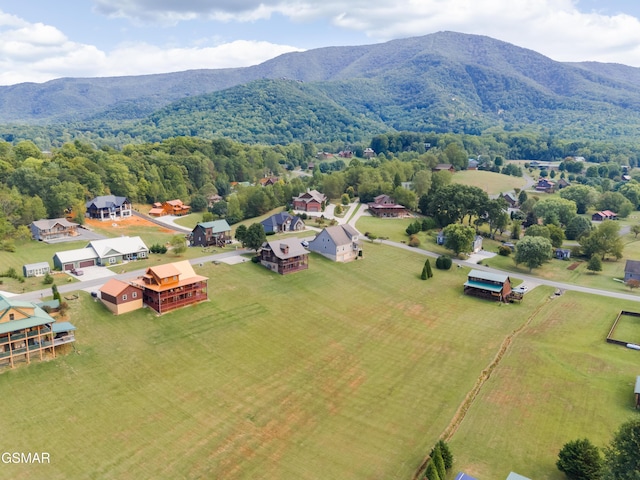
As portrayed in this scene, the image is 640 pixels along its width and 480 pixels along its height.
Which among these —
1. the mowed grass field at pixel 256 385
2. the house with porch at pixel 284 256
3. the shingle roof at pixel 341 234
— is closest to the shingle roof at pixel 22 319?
the mowed grass field at pixel 256 385

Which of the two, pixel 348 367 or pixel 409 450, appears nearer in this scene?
pixel 409 450

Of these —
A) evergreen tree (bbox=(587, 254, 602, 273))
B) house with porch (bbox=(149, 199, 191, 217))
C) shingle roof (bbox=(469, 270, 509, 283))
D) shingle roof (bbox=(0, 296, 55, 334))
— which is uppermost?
shingle roof (bbox=(0, 296, 55, 334))

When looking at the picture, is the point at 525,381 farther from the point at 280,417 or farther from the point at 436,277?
the point at 436,277

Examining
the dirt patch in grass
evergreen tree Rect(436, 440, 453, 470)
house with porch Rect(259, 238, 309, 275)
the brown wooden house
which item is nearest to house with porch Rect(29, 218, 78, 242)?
the dirt patch in grass

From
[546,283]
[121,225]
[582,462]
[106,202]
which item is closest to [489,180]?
[546,283]

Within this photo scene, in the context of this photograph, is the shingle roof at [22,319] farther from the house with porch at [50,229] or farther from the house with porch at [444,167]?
the house with porch at [444,167]

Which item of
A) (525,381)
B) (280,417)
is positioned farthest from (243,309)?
(525,381)

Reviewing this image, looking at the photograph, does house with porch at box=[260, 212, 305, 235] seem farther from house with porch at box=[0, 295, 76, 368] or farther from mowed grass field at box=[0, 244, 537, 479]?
house with porch at box=[0, 295, 76, 368]
